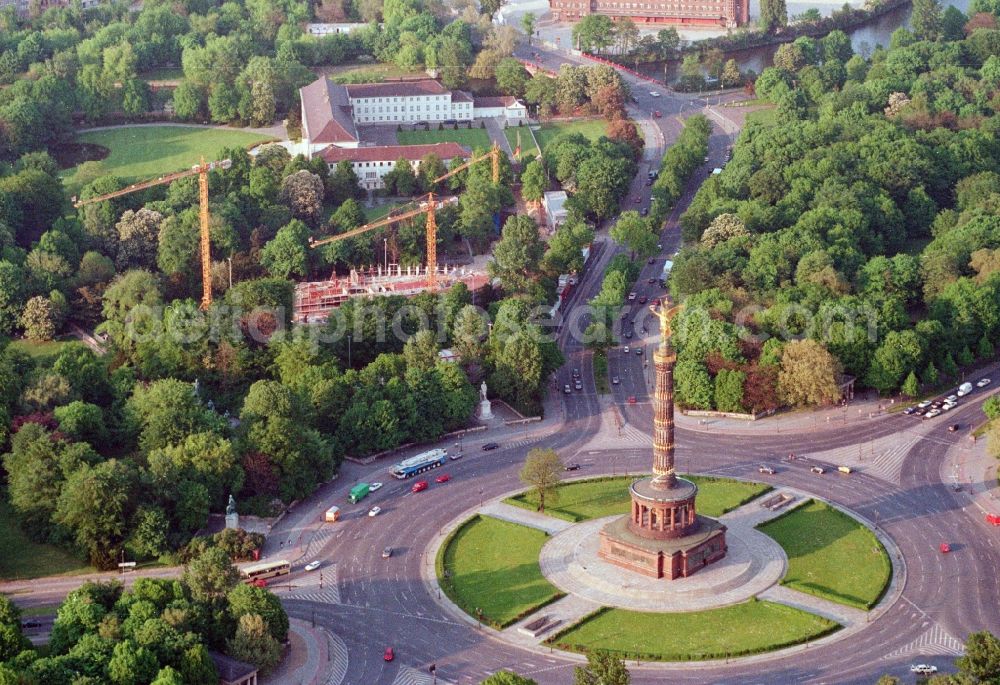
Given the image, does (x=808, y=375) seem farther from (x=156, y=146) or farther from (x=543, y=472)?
(x=156, y=146)

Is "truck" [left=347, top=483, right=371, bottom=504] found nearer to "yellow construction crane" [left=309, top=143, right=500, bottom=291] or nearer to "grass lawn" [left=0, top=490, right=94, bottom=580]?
"grass lawn" [left=0, top=490, right=94, bottom=580]

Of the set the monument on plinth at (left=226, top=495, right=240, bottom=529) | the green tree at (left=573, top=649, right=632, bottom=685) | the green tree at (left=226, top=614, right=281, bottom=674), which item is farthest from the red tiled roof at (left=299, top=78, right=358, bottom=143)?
the green tree at (left=573, top=649, right=632, bottom=685)

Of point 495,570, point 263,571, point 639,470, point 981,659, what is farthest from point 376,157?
point 981,659

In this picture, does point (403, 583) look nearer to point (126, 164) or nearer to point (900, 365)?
point (900, 365)

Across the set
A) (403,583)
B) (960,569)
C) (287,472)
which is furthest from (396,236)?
(960,569)

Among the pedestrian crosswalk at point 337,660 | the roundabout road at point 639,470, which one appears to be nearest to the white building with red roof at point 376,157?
the roundabout road at point 639,470
